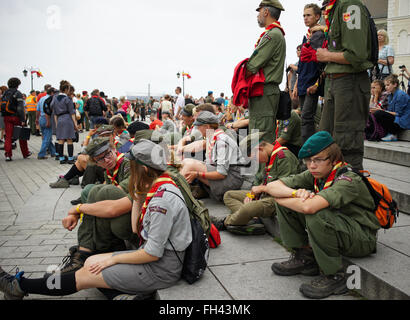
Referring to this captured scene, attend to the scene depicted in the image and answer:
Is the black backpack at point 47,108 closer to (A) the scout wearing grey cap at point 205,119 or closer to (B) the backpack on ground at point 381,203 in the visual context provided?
(A) the scout wearing grey cap at point 205,119

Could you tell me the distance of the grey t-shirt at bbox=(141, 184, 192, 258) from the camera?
8.12 feet

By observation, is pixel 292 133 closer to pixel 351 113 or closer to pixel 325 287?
pixel 351 113

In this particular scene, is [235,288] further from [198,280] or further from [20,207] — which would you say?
[20,207]

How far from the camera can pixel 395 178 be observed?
15.1 ft

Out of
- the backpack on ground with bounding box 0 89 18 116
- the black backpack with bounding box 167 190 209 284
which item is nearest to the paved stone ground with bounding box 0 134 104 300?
the black backpack with bounding box 167 190 209 284

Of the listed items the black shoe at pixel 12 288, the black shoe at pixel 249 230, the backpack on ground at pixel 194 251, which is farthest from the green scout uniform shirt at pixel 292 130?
the black shoe at pixel 12 288

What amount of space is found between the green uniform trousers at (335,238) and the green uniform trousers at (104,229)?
1.58m

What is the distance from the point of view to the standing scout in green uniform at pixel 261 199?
378 cm

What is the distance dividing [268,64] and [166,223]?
116 inches

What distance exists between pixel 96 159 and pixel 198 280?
205cm

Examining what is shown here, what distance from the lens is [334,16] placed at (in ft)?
11.4

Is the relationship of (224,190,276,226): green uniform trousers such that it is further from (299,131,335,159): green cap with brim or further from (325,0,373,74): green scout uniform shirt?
(325,0,373,74): green scout uniform shirt

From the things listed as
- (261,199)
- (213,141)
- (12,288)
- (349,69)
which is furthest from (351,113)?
(12,288)
